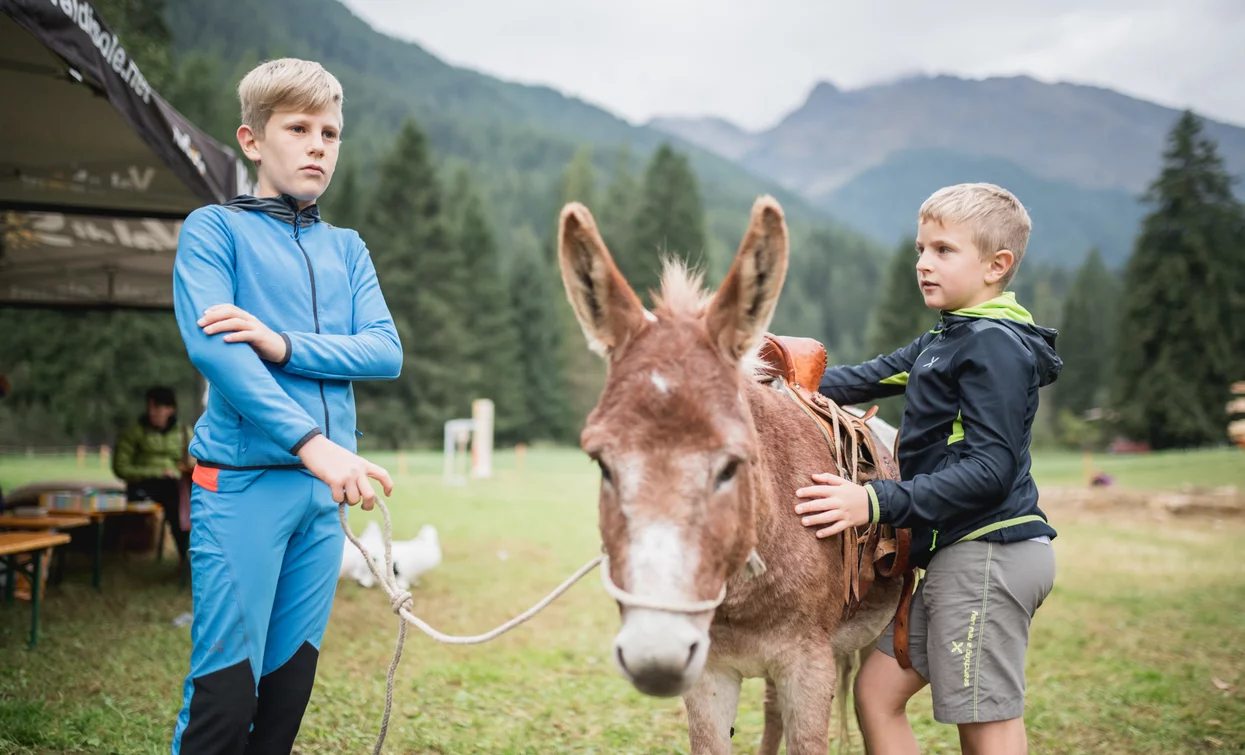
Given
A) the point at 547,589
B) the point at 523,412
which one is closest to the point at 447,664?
the point at 547,589

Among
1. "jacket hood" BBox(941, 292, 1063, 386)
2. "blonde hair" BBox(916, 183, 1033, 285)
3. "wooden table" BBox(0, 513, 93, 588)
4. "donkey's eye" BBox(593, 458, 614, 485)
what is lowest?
"wooden table" BBox(0, 513, 93, 588)

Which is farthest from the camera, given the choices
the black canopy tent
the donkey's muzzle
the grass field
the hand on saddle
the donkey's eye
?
the grass field

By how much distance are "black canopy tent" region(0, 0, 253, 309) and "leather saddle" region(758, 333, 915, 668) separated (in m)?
3.83

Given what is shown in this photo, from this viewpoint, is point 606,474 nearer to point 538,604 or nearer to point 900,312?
point 538,604

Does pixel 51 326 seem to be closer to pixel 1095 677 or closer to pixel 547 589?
pixel 547 589

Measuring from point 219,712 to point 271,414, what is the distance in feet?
2.82

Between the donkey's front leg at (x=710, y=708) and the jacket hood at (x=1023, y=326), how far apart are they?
59.2 inches

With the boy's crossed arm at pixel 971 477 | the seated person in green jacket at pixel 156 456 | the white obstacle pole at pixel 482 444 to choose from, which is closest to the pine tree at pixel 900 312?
the white obstacle pole at pixel 482 444

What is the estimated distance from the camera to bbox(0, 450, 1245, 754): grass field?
4.59m

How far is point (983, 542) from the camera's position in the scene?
8.41 ft

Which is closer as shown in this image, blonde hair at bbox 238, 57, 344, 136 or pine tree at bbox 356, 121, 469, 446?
blonde hair at bbox 238, 57, 344, 136

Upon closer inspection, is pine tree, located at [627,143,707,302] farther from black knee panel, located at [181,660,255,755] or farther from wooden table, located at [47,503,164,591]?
black knee panel, located at [181,660,255,755]

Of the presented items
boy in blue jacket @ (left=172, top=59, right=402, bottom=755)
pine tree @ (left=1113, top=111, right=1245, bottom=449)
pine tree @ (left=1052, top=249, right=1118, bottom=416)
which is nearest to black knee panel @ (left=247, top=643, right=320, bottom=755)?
boy in blue jacket @ (left=172, top=59, right=402, bottom=755)

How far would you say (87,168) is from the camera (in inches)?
265
